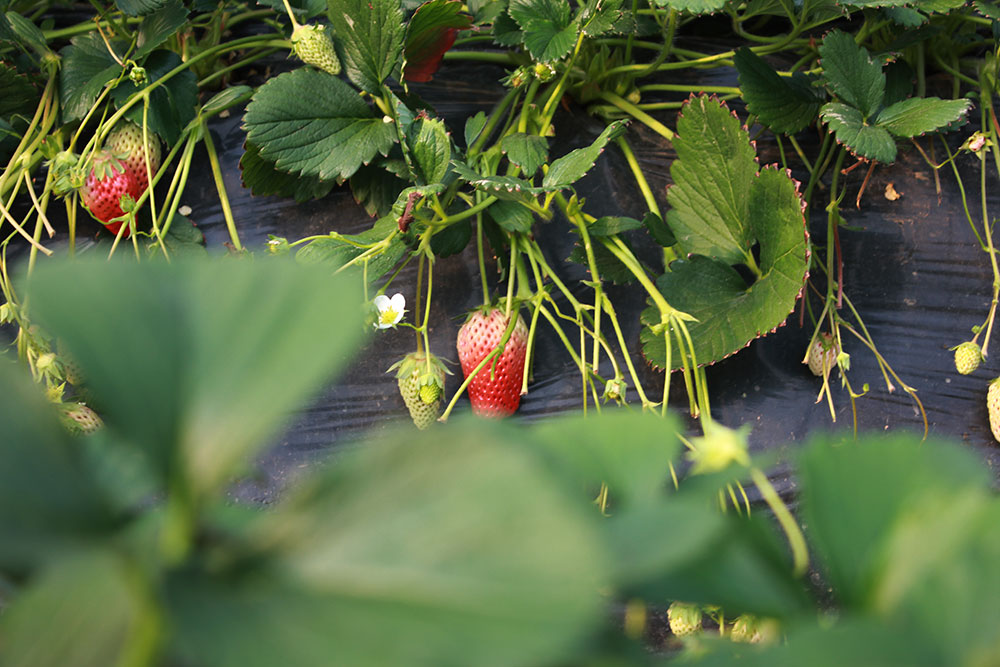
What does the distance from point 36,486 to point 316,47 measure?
0.80 metres

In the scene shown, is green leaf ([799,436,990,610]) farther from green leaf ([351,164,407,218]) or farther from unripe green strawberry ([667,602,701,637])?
green leaf ([351,164,407,218])

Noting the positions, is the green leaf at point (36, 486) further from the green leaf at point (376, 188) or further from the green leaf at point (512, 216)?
the green leaf at point (376, 188)

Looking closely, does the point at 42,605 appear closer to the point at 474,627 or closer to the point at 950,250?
the point at 474,627

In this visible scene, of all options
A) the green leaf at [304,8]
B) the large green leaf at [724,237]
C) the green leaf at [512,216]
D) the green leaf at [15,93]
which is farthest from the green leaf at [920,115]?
the green leaf at [15,93]

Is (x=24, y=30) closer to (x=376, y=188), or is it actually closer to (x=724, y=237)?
(x=376, y=188)

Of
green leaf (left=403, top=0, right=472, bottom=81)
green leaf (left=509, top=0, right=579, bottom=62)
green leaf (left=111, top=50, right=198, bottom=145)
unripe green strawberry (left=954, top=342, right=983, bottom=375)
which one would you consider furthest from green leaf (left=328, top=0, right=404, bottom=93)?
unripe green strawberry (left=954, top=342, right=983, bottom=375)

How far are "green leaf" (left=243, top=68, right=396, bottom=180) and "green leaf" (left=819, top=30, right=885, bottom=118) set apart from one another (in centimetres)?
48

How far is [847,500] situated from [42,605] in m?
0.13

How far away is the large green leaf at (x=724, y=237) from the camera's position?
0.73 m

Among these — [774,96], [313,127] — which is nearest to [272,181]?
[313,127]

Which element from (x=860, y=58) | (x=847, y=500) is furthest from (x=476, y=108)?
(x=847, y=500)

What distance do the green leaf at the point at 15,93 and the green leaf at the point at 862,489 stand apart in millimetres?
1030

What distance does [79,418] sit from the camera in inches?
31.0

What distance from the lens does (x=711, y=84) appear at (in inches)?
37.2
